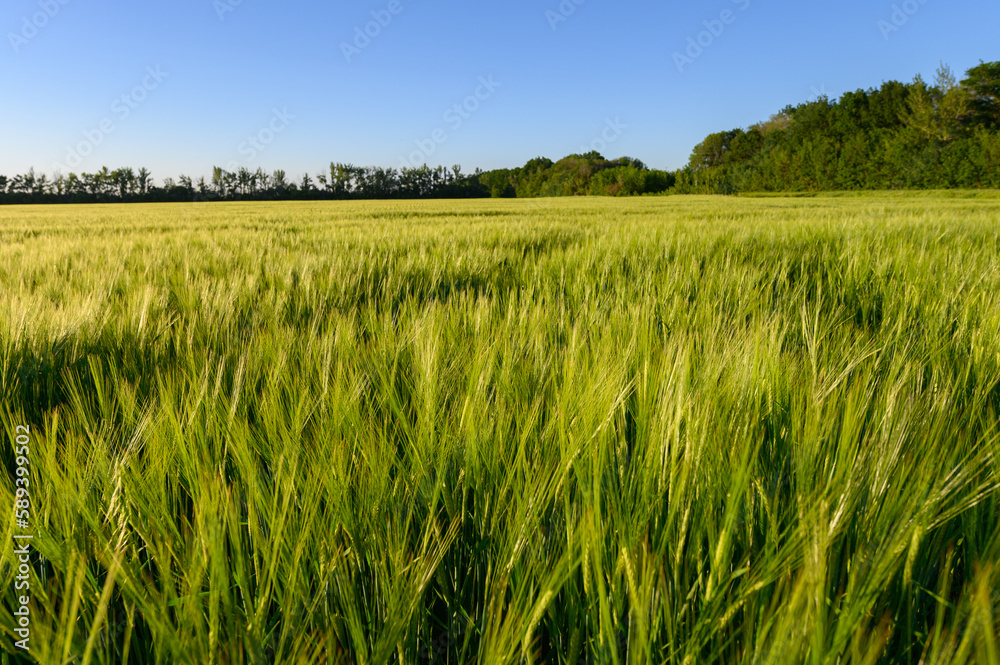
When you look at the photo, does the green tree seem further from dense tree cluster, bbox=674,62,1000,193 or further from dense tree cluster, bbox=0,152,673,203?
dense tree cluster, bbox=0,152,673,203

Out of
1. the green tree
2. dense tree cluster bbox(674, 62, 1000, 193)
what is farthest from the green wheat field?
the green tree

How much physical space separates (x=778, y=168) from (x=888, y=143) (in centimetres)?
852

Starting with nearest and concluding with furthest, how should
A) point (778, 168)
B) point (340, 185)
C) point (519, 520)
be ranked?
point (519, 520), point (778, 168), point (340, 185)

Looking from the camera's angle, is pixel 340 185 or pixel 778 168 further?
pixel 340 185

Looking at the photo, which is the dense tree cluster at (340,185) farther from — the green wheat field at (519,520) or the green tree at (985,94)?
the green wheat field at (519,520)

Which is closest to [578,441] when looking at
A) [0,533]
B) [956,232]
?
[0,533]

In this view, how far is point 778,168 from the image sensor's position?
134ft

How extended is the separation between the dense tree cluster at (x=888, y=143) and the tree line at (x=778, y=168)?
0.23 feet

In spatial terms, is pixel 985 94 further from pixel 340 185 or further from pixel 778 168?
pixel 340 185

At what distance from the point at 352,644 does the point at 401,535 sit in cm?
10

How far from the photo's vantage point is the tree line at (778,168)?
30.7m

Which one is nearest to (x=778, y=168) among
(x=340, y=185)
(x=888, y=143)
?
(x=888, y=143)

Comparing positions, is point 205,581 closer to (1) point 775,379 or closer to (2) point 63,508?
(2) point 63,508

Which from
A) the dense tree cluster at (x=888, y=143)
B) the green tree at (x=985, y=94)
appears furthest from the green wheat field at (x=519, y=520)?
the green tree at (x=985, y=94)
